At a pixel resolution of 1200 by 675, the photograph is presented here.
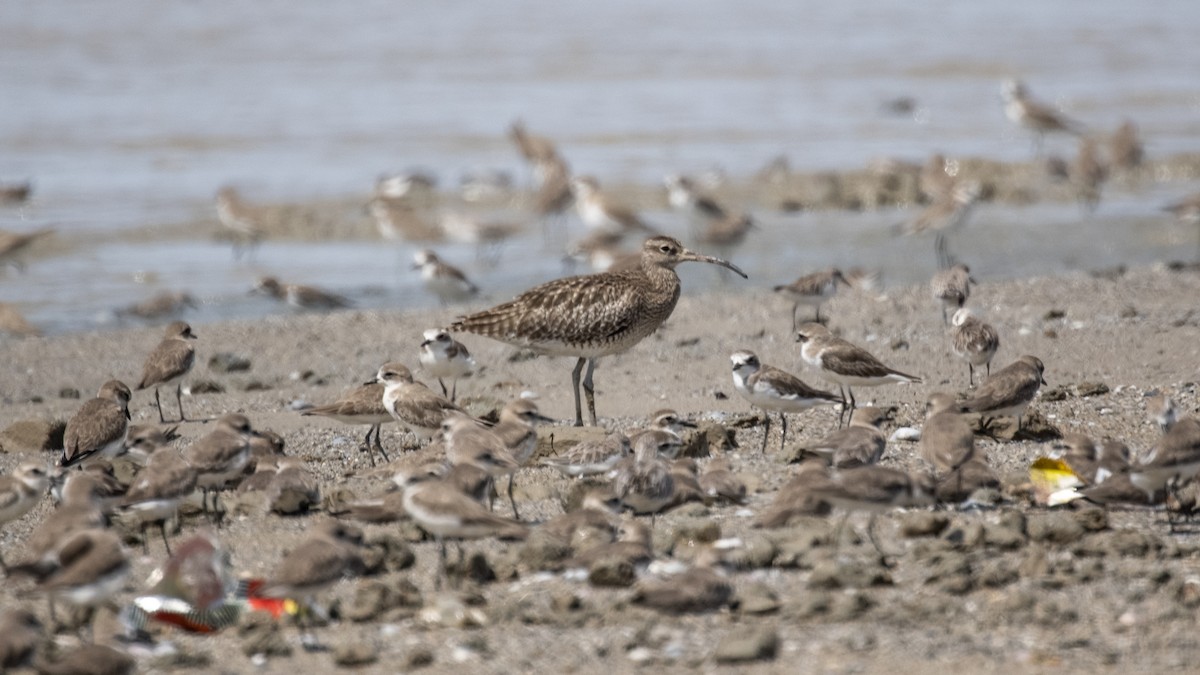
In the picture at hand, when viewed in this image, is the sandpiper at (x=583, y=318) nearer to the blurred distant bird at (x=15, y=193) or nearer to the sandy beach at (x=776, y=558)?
the sandy beach at (x=776, y=558)

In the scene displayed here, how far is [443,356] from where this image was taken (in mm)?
11641

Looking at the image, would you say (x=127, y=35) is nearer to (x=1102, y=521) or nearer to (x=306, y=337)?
(x=306, y=337)

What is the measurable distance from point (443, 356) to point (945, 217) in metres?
8.61

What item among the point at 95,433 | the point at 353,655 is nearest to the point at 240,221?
the point at 95,433

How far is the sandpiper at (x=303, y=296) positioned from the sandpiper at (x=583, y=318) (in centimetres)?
509

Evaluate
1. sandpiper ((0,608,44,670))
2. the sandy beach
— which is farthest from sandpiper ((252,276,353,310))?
sandpiper ((0,608,44,670))

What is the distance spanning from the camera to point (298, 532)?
326 inches

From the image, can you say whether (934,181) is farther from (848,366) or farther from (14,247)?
(14,247)

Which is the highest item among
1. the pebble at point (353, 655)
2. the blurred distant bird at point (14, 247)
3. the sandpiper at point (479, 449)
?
the blurred distant bird at point (14, 247)

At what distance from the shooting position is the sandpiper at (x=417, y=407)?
9859 mm

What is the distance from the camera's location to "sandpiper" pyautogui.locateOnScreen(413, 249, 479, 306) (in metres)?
17.0

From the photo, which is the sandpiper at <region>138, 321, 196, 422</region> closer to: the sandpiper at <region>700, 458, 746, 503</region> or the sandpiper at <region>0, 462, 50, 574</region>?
the sandpiper at <region>0, 462, 50, 574</region>

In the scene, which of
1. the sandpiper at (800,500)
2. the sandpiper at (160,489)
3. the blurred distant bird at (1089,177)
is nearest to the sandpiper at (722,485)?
the sandpiper at (800,500)

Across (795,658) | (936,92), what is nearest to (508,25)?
(936,92)
